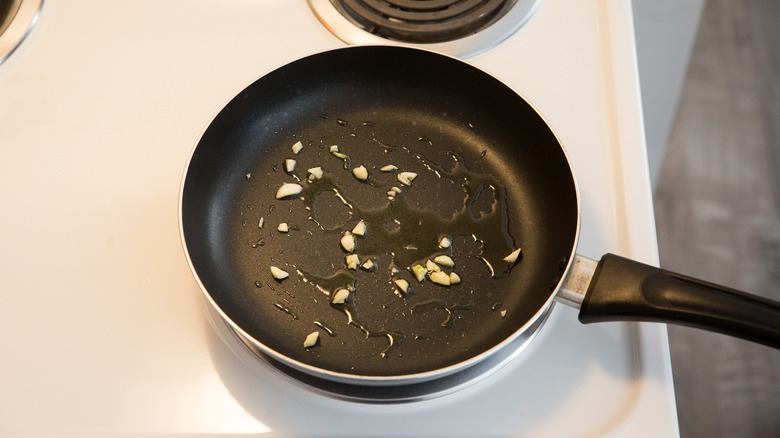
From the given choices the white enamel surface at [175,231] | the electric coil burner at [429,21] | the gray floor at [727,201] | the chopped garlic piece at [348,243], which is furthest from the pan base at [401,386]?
the gray floor at [727,201]

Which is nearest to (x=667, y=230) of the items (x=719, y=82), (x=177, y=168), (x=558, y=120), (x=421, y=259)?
(x=719, y=82)

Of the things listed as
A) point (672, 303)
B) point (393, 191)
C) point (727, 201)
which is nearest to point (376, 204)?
Answer: point (393, 191)

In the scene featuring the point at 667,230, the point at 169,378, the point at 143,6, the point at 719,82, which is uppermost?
the point at 719,82

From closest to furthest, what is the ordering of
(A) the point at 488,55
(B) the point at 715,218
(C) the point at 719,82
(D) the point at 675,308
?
(D) the point at 675,308
(A) the point at 488,55
(B) the point at 715,218
(C) the point at 719,82

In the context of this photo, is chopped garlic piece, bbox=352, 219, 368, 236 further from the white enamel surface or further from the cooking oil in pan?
the white enamel surface

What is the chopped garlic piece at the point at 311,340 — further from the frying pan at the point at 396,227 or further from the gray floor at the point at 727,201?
the gray floor at the point at 727,201

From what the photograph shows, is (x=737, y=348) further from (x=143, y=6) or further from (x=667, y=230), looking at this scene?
(x=143, y=6)

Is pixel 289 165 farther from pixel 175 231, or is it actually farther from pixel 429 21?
pixel 429 21
